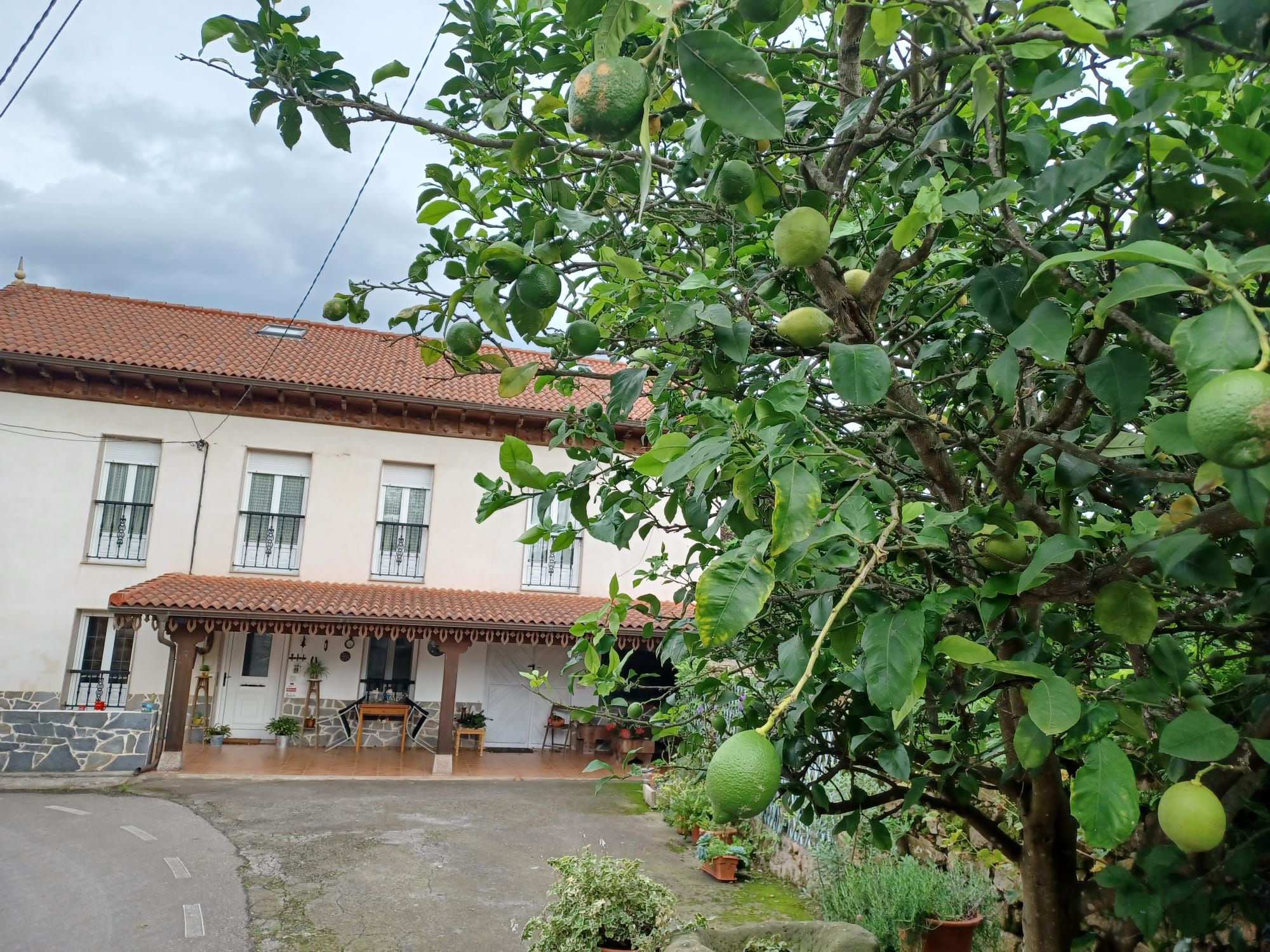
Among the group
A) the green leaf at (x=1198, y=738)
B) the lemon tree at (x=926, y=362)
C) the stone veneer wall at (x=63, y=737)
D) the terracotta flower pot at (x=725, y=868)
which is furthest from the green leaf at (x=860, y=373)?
the stone veneer wall at (x=63, y=737)

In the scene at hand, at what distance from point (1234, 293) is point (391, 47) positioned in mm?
4787

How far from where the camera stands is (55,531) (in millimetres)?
13555

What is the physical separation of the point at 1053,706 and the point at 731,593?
537 mm

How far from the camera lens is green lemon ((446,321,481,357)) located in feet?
6.23

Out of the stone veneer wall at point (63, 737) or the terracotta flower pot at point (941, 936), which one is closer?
the terracotta flower pot at point (941, 936)

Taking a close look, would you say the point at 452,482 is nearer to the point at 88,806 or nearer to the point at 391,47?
the point at 88,806

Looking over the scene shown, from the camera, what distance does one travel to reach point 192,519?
1433 cm

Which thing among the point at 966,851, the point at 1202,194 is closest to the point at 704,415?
the point at 1202,194

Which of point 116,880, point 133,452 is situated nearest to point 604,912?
point 116,880

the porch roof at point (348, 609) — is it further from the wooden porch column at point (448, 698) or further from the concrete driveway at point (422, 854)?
the concrete driveway at point (422, 854)

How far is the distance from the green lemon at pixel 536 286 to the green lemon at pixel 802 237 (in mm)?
493

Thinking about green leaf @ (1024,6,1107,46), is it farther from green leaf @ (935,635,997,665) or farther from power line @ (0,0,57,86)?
power line @ (0,0,57,86)

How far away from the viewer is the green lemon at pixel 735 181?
1.77m

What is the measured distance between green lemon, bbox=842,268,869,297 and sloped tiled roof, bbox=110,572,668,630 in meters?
10.4
